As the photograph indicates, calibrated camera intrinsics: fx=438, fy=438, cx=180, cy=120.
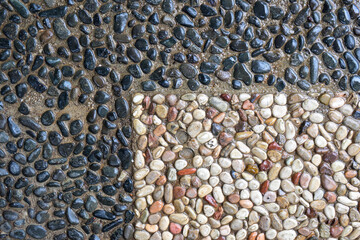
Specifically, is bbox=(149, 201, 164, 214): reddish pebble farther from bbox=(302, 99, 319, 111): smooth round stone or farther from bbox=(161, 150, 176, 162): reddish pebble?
bbox=(302, 99, 319, 111): smooth round stone

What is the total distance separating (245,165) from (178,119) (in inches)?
4.1

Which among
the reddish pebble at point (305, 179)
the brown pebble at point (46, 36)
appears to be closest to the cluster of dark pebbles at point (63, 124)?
the brown pebble at point (46, 36)

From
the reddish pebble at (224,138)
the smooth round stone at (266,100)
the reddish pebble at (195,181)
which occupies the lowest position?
the reddish pebble at (195,181)

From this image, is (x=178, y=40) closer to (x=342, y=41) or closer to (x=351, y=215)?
(x=342, y=41)

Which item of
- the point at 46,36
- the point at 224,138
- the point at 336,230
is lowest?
the point at 336,230

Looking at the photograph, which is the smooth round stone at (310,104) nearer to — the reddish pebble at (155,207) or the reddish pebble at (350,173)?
the reddish pebble at (350,173)

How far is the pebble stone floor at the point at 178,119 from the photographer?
1.73 ft

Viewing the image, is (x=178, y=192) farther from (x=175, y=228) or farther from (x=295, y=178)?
(x=295, y=178)

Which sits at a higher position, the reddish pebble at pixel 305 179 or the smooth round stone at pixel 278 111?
the smooth round stone at pixel 278 111

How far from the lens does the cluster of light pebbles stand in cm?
54

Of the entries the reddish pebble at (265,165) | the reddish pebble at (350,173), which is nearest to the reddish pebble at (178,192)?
the reddish pebble at (265,165)

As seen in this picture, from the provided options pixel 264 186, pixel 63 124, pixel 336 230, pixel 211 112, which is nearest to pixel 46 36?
pixel 63 124

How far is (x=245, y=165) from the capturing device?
552 mm

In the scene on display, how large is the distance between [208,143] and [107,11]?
202 millimetres
